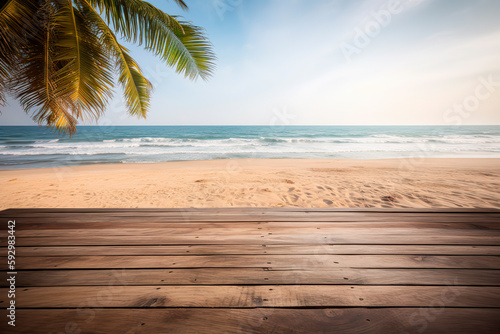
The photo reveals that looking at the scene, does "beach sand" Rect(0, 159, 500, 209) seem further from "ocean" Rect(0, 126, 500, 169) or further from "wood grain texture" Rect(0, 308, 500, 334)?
"wood grain texture" Rect(0, 308, 500, 334)

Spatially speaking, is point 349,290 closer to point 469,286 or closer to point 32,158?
point 469,286

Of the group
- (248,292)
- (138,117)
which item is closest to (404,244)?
(248,292)

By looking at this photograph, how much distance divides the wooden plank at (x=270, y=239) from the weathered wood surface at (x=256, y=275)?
0.02 metres

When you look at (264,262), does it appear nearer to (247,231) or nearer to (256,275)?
(256,275)

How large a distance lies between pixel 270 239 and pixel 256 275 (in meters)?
0.53

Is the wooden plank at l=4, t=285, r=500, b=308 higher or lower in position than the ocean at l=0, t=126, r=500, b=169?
higher

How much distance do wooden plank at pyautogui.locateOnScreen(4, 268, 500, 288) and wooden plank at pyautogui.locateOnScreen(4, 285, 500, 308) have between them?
5 cm

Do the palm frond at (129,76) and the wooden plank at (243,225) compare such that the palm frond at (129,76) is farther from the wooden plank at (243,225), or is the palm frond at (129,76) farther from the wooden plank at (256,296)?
the wooden plank at (256,296)

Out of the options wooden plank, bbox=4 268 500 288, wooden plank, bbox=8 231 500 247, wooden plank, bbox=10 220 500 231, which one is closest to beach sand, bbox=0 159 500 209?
wooden plank, bbox=10 220 500 231

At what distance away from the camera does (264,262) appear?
1.60 meters

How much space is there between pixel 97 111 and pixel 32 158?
50.9 ft

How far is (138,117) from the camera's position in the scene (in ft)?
14.4

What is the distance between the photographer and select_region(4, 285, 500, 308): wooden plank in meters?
1.21

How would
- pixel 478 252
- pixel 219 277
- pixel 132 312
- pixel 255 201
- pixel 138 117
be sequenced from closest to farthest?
pixel 132 312
pixel 219 277
pixel 478 252
pixel 138 117
pixel 255 201
